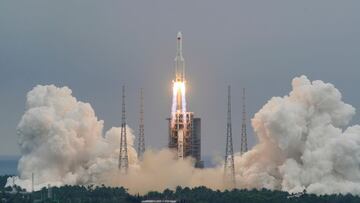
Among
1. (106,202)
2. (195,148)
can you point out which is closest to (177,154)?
(195,148)

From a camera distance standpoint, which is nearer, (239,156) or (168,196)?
(168,196)

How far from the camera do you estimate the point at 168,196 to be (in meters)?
79.4

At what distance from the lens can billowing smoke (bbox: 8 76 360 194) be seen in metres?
80.6

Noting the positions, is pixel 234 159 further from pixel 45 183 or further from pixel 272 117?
pixel 45 183

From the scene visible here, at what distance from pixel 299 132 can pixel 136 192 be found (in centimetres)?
1133

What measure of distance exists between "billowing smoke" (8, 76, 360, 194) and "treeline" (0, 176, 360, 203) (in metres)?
1.76

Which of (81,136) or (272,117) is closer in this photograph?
(272,117)

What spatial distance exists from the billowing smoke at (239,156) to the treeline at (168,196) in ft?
5.78

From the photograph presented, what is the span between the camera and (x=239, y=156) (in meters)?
87.9

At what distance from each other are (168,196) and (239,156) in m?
9.98

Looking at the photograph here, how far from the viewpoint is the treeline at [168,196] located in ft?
256

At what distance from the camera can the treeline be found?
7812 cm

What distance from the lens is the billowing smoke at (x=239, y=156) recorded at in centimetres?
8056

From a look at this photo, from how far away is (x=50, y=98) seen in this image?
8769 centimetres
